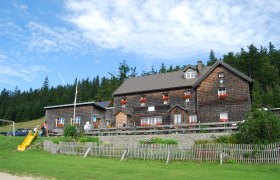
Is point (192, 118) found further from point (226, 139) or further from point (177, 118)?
point (226, 139)

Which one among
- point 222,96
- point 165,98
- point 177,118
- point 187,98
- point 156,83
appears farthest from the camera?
point 156,83

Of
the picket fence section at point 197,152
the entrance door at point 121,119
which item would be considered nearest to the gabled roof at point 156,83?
the entrance door at point 121,119

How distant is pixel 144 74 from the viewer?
332ft

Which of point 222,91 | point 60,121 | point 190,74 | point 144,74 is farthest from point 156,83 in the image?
point 144,74

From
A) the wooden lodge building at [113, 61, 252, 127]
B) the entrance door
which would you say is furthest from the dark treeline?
the entrance door

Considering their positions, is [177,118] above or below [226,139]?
above

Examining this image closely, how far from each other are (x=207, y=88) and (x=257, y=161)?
763 inches

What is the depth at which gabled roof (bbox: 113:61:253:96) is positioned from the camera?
1558 inches

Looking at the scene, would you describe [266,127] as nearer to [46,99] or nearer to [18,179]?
[18,179]

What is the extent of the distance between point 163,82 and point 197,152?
23535mm

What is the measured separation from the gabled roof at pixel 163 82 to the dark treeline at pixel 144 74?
6.86m

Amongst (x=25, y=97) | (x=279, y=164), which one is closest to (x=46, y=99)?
(x=25, y=97)

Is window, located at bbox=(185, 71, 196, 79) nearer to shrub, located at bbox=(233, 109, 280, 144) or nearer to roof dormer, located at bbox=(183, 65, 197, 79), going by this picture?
roof dormer, located at bbox=(183, 65, 197, 79)

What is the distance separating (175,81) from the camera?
43188mm
